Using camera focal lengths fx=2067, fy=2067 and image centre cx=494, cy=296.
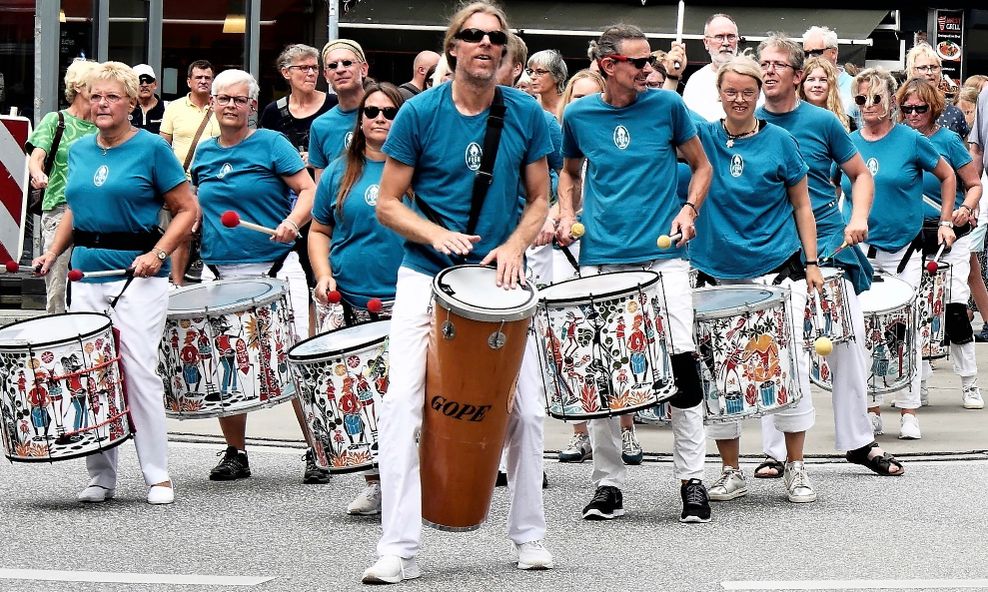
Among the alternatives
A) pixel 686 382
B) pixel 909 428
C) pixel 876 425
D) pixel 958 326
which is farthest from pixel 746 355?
pixel 958 326

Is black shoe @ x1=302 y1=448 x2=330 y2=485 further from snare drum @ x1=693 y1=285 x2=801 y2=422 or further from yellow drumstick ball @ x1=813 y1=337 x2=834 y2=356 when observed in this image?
yellow drumstick ball @ x1=813 y1=337 x2=834 y2=356

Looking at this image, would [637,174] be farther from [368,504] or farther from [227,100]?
[227,100]

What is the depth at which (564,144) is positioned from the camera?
337 inches

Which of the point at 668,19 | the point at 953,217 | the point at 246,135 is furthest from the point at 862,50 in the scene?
the point at 246,135

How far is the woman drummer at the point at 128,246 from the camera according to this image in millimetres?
8609

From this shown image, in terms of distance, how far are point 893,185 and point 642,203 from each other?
3191 mm

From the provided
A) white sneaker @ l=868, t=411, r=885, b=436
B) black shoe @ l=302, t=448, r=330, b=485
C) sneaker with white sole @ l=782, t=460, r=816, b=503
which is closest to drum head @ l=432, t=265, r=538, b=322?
sneaker with white sole @ l=782, t=460, r=816, b=503

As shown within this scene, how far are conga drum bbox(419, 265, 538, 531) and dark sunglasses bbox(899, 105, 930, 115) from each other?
5.91 meters

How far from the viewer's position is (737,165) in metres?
8.77

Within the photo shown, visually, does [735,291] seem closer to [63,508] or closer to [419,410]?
[419,410]

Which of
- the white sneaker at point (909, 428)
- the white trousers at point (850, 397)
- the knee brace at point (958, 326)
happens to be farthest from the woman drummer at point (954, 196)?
the white trousers at point (850, 397)

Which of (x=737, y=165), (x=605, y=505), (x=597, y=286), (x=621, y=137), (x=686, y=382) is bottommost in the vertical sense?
(x=605, y=505)

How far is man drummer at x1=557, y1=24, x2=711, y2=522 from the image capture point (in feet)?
26.8

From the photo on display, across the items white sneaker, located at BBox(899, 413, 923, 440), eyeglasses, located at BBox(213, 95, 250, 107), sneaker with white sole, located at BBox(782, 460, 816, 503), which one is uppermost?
eyeglasses, located at BBox(213, 95, 250, 107)
